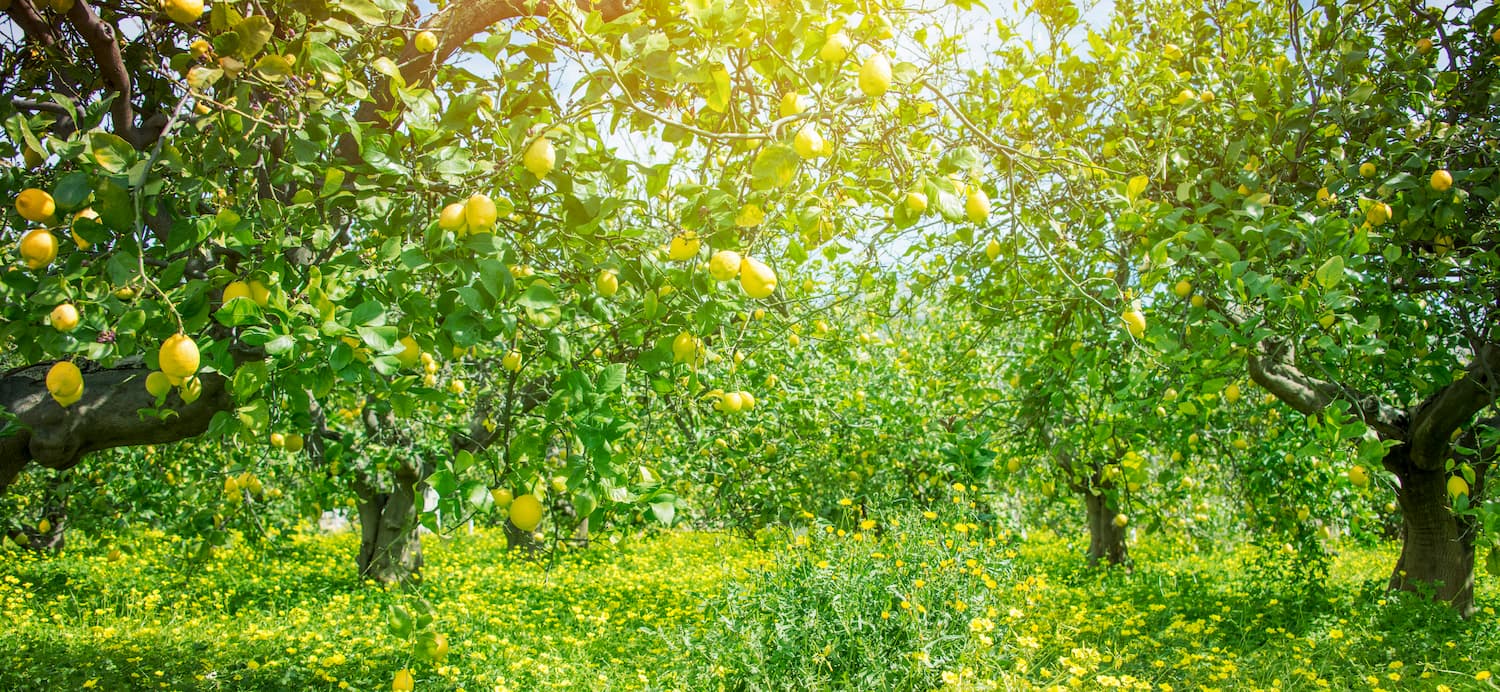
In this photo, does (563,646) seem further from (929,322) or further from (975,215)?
(929,322)

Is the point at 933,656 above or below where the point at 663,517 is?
below

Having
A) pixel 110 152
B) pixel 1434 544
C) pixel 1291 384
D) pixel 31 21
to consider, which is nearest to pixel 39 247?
pixel 110 152

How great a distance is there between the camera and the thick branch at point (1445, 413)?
3574 mm

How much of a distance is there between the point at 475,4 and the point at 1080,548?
29.2 ft

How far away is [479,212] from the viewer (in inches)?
50.1

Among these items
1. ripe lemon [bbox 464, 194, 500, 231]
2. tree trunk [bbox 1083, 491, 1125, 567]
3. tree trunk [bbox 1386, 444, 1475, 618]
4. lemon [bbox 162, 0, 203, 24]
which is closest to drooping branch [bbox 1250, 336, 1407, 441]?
tree trunk [bbox 1386, 444, 1475, 618]

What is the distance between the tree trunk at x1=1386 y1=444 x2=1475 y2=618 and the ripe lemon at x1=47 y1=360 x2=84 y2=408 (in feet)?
17.9

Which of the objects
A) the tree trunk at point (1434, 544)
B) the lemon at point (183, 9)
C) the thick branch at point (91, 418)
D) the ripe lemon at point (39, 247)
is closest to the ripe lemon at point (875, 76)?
the lemon at point (183, 9)

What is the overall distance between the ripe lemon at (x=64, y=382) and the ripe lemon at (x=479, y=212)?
90cm

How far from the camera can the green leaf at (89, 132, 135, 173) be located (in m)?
1.24

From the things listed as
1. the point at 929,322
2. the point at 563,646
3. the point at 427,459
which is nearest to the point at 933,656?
the point at 563,646

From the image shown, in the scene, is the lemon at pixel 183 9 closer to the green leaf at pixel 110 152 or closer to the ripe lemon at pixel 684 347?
the green leaf at pixel 110 152

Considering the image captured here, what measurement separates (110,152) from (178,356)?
1.08 feet

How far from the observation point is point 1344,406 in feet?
12.4
